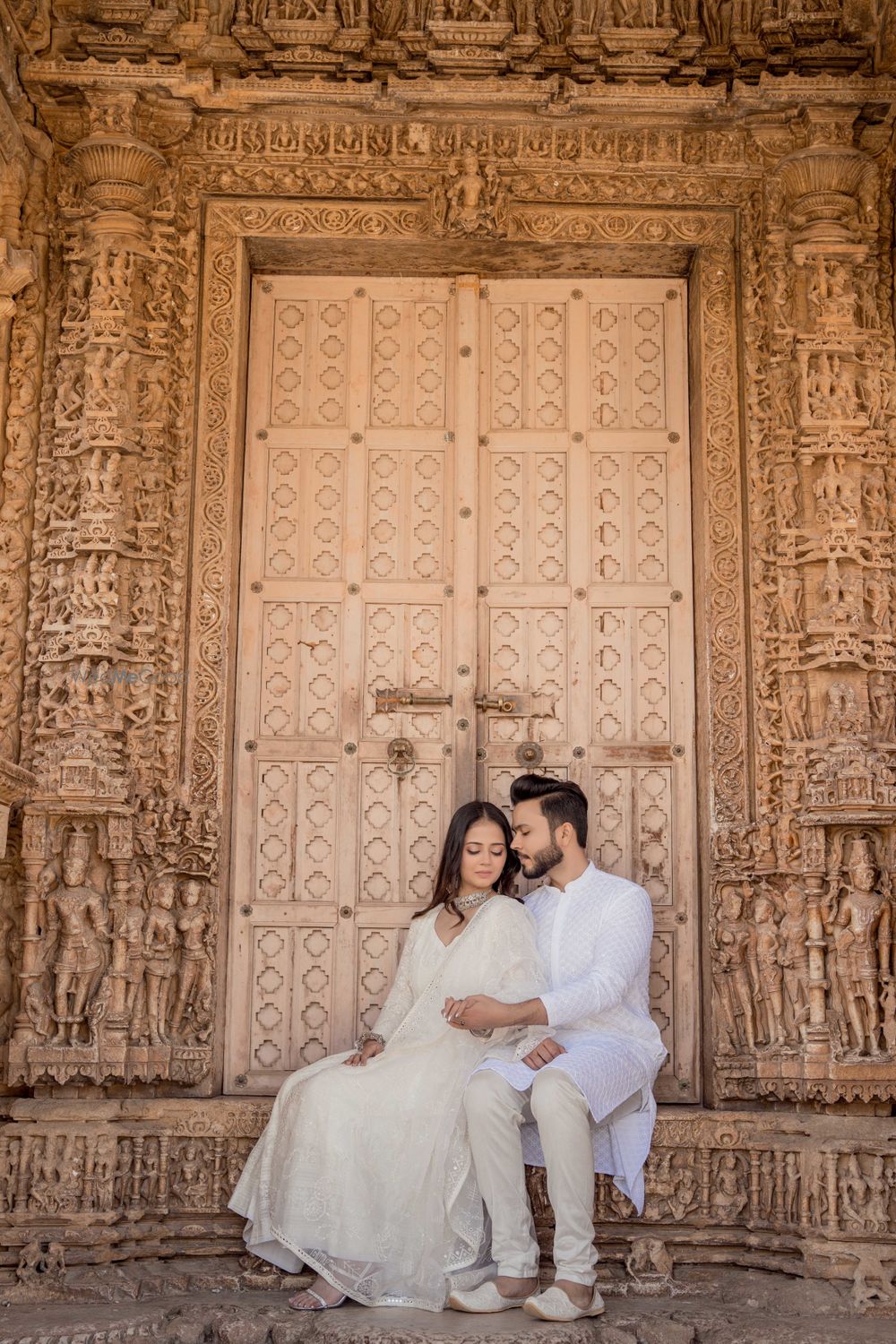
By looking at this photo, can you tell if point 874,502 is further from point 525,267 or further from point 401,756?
point 401,756

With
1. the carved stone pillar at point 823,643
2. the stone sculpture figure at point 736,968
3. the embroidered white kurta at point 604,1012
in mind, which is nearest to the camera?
the embroidered white kurta at point 604,1012

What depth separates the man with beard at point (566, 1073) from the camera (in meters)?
5.15

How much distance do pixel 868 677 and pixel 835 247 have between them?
6.35 feet

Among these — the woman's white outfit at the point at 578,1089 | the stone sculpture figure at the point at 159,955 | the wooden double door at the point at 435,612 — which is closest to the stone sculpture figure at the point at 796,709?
the wooden double door at the point at 435,612

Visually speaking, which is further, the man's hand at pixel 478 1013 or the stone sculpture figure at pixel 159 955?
the stone sculpture figure at pixel 159 955

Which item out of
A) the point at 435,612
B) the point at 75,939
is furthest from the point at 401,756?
the point at 75,939

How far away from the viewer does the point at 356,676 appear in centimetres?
693

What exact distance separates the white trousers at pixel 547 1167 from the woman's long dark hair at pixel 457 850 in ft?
2.90

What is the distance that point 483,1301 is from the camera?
16.8ft

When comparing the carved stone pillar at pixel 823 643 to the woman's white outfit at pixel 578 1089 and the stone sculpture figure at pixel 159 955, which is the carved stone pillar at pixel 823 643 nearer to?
the woman's white outfit at pixel 578 1089

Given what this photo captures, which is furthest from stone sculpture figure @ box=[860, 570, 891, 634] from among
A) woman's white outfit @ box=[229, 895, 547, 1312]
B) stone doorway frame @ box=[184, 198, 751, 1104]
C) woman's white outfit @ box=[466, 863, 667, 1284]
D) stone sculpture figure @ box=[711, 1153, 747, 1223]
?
stone sculpture figure @ box=[711, 1153, 747, 1223]

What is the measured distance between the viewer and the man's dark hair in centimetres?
613

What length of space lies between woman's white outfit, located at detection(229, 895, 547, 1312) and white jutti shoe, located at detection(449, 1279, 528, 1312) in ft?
0.35

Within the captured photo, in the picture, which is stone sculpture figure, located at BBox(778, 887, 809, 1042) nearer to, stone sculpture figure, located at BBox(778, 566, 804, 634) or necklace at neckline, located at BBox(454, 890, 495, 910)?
stone sculpture figure, located at BBox(778, 566, 804, 634)
